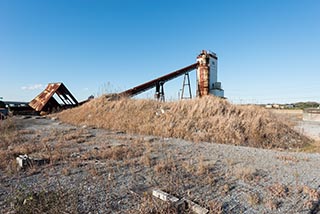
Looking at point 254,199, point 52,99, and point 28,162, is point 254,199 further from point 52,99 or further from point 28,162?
point 52,99

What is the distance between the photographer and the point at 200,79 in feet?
47.4

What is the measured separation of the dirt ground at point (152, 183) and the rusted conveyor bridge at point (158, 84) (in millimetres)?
7796

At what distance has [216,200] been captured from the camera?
2.34 m

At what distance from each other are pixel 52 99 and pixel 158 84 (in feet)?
21.5

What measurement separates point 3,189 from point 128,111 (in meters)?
6.38

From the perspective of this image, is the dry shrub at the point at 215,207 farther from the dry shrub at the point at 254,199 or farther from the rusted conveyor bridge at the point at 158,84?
the rusted conveyor bridge at the point at 158,84

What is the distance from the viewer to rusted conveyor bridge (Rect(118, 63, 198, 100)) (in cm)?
1223

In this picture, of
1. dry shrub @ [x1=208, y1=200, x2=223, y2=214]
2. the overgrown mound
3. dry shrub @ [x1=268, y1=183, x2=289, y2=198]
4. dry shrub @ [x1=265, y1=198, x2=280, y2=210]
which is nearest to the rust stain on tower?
the overgrown mound

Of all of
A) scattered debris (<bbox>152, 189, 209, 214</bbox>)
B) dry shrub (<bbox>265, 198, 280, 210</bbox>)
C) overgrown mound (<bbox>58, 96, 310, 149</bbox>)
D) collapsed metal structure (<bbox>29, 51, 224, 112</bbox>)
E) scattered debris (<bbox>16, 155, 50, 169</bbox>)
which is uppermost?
collapsed metal structure (<bbox>29, 51, 224, 112</bbox>)

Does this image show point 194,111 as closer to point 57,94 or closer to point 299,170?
point 299,170

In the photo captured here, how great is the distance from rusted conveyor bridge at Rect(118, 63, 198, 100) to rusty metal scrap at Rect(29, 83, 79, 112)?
3.62m

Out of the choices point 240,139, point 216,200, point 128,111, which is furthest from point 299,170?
point 128,111

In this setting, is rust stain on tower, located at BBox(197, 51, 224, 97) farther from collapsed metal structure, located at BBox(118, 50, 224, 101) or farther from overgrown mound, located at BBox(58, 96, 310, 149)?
overgrown mound, located at BBox(58, 96, 310, 149)

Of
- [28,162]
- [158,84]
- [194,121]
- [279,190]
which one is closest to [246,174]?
[279,190]
